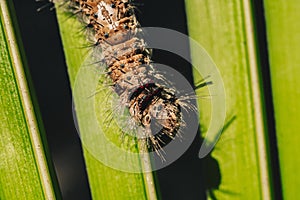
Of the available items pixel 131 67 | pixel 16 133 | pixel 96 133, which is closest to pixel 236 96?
pixel 131 67

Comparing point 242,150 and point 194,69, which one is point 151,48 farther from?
point 242,150

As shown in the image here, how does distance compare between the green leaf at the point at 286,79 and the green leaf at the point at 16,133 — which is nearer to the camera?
the green leaf at the point at 16,133

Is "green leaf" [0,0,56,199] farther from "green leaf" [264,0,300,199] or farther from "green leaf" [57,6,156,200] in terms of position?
"green leaf" [264,0,300,199]

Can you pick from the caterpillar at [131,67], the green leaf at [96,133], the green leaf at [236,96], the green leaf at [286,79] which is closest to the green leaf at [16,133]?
the green leaf at [96,133]

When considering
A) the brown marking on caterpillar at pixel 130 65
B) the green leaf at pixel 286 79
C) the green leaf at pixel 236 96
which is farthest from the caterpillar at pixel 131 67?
the green leaf at pixel 286 79

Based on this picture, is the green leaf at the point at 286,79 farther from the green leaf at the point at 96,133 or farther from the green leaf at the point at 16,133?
the green leaf at the point at 16,133
